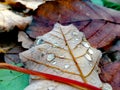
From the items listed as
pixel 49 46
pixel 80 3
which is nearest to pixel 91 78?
pixel 49 46

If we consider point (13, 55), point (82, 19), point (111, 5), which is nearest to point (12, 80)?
point (13, 55)

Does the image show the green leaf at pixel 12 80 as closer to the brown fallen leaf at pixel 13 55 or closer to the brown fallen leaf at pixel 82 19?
the brown fallen leaf at pixel 13 55

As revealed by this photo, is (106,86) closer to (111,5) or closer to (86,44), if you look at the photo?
(86,44)

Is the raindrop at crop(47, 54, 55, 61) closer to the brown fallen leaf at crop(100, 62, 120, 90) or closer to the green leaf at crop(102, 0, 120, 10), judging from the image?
the brown fallen leaf at crop(100, 62, 120, 90)

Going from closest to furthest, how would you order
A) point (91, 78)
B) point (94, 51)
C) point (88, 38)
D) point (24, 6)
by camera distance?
point (91, 78), point (94, 51), point (88, 38), point (24, 6)

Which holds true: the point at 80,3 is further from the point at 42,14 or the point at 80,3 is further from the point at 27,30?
the point at 27,30

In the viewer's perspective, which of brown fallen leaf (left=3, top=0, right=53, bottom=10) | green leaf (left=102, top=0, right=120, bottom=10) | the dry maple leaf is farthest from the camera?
green leaf (left=102, top=0, right=120, bottom=10)

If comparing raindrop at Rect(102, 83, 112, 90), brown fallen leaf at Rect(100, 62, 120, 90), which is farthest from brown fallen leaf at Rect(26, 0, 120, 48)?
raindrop at Rect(102, 83, 112, 90)
